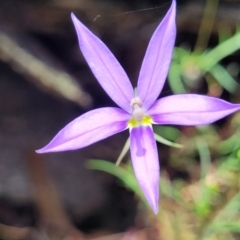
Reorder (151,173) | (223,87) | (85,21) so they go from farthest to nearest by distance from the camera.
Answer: (223,87)
(85,21)
(151,173)

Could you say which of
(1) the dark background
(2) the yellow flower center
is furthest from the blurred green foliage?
(2) the yellow flower center

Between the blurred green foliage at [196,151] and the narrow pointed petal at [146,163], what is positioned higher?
the blurred green foliage at [196,151]

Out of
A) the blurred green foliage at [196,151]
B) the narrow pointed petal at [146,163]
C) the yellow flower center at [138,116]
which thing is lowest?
the narrow pointed petal at [146,163]

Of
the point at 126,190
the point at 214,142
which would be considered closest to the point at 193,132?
the point at 214,142

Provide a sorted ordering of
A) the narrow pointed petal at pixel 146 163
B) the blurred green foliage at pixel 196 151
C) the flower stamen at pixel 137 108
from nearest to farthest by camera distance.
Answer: the narrow pointed petal at pixel 146 163 < the flower stamen at pixel 137 108 < the blurred green foliage at pixel 196 151

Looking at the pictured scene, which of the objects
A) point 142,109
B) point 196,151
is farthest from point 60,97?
point 142,109

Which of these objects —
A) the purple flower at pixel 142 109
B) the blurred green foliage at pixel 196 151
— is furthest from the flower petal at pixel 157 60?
the blurred green foliage at pixel 196 151

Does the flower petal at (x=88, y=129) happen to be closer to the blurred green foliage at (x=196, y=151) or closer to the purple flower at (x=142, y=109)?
the purple flower at (x=142, y=109)

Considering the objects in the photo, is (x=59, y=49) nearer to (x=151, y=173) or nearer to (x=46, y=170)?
(x=46, y=170)
